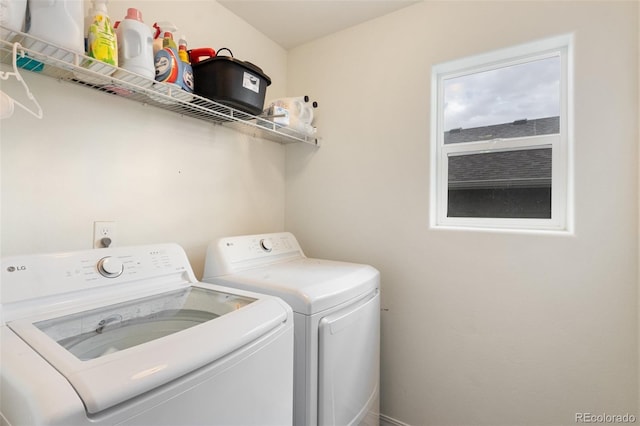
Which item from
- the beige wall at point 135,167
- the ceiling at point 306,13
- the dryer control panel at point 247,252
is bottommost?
the dryer control panel at point 247,252

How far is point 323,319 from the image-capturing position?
1210mm

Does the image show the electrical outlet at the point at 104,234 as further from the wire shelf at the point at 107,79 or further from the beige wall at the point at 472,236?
the beige wall at the point at 472,236

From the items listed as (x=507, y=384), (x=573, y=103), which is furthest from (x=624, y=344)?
(x=573, y=103)

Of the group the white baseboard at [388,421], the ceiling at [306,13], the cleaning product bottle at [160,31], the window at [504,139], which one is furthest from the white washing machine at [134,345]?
the ceiling at [306,13]

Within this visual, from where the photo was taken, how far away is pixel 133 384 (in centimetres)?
60

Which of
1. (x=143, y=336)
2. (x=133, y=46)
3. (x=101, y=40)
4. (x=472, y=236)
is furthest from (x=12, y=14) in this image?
(x=472, y=236)

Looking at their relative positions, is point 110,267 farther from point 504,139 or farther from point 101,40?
point 504,139

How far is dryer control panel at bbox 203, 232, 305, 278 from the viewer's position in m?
1.50

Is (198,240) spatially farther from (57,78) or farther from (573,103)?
(573,103)

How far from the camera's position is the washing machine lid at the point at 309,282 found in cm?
121

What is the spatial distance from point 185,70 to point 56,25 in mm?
434

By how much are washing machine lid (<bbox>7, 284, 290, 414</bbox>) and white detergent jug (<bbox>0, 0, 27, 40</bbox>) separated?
807 mm

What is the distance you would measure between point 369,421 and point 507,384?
690 millimetres

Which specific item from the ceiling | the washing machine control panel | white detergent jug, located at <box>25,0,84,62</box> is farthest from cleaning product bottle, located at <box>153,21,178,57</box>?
the washing machine control panel
